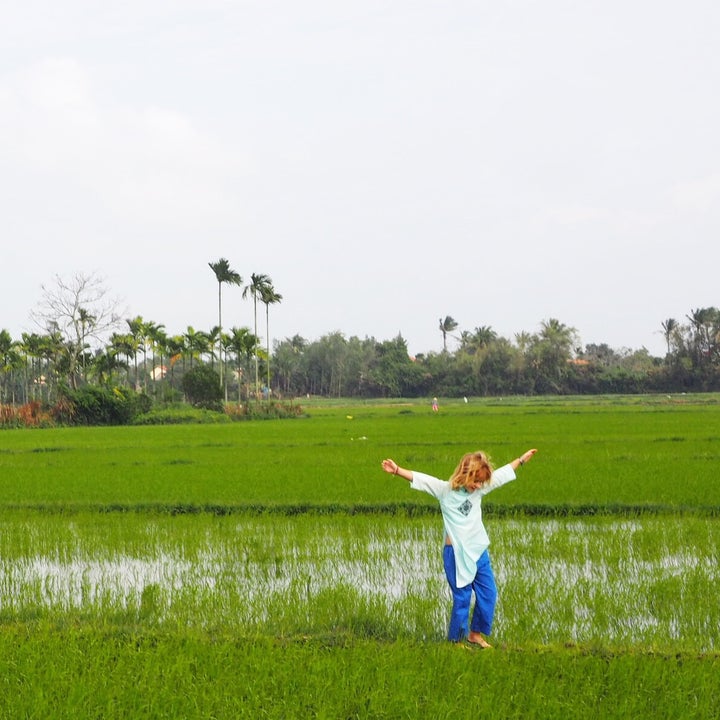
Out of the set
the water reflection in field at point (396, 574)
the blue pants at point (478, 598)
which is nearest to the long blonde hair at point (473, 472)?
the blue pants at point (478, 598)

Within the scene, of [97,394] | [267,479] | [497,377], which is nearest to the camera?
[267,479]

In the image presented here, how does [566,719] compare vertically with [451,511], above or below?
below

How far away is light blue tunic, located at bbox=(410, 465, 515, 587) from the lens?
487 centimetres

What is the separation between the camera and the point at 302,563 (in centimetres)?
764

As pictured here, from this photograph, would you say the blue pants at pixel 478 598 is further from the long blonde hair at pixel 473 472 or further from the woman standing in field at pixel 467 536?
the long blonde hair at pixel 473 472

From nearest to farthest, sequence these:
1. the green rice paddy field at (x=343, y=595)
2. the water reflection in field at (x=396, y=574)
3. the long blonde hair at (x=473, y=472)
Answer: the green rice paddy field at (x=343, y=595), the long blonde hair at (x=473, y=472), the water reflection in field at (x=396, y=574)

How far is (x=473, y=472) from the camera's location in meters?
4.82

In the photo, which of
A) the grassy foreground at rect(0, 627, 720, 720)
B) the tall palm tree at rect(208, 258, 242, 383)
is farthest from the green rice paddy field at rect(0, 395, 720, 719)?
the tall palm tree at rect(208, 258, 242, 383)

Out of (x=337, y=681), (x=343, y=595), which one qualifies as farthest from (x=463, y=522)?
(x=343, y=595)

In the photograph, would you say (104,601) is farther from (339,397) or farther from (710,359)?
(339,397)

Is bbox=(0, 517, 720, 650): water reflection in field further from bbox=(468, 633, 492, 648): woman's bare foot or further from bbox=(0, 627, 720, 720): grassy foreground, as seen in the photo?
bbox=(0, 627, 720, 720): grassy foreground

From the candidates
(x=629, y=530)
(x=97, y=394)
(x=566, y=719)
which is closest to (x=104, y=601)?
(x=566, y=719)

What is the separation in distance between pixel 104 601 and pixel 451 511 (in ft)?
8.84

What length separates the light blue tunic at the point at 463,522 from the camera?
4871 mm
